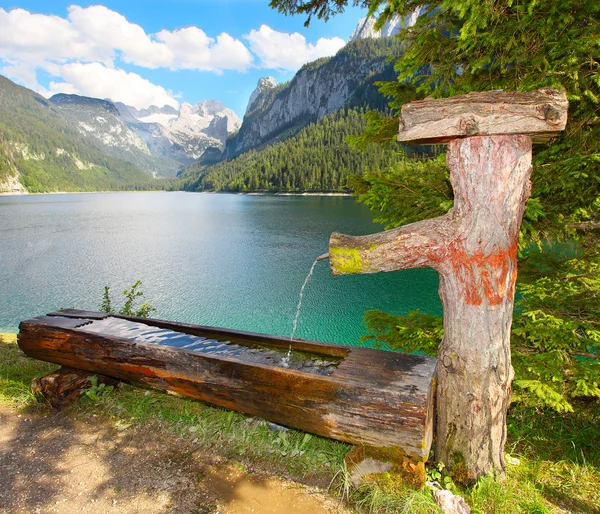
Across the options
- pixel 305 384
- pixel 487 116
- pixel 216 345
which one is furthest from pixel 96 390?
pixel 487 116

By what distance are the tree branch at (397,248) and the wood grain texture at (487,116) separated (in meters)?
0.67

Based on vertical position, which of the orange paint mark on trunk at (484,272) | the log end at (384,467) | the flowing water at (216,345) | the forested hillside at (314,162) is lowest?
the log end at (384,467)

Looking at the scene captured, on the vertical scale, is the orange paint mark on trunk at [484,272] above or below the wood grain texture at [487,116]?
below

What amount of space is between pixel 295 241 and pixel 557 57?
25821 millimetres

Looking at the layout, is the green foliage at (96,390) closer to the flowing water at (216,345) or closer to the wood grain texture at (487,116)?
the flowing water at (216,345)

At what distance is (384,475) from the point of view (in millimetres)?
3023

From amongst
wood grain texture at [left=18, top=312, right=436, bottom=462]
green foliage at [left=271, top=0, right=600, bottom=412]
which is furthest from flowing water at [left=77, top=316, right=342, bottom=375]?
green foliage at [left=271, top=0, right=600, bottom=412]

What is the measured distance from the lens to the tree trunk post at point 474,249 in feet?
8.57

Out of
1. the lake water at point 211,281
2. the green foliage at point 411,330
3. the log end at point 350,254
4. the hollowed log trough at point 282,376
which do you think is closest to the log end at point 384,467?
the hollowed log trough at point 282,376

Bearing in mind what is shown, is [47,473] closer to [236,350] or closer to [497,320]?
[236,350]

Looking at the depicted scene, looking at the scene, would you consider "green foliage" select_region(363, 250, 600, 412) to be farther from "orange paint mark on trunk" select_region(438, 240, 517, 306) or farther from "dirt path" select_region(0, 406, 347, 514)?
"dirt path" select_region(0, 406, 347, 514)

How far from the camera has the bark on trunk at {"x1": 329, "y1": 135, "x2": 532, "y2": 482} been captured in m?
2.68

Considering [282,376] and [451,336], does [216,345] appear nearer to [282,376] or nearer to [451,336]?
[282,376]

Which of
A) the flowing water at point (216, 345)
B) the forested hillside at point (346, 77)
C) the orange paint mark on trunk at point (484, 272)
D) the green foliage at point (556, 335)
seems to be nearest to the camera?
the orange paint mark on trunk at point (484, 272)
